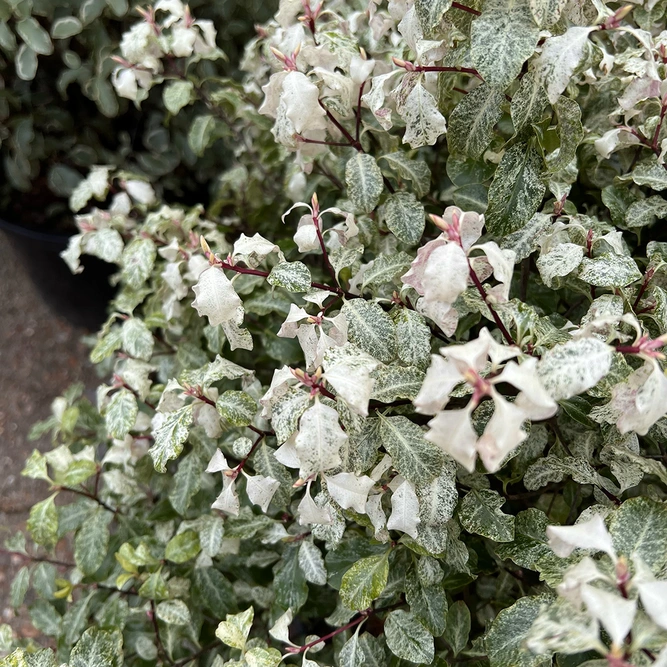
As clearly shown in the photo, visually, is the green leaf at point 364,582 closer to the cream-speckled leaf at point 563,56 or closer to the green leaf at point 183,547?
the green leaf at point 183,547

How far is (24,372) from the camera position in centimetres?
205

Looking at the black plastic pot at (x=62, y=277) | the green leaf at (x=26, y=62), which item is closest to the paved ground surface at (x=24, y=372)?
the black plastic pot at (x=62, y=277)

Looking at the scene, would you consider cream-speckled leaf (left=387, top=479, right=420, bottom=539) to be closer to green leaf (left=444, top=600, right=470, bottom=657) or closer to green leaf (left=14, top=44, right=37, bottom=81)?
green leaf (left=444, top=600, right=470, bottom=657)

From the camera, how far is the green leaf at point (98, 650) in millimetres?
792

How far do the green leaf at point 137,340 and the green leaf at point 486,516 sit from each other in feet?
1.73

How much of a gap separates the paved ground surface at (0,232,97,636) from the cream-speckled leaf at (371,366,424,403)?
1447 mm

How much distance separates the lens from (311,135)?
88 cm

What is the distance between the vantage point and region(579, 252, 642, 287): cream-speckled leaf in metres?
0.65

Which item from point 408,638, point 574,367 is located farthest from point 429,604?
point 574,367

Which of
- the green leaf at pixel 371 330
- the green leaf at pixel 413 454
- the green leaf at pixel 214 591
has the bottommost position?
the green leaf at pixel 214 591

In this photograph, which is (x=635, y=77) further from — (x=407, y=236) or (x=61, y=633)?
(x=61, y=633)

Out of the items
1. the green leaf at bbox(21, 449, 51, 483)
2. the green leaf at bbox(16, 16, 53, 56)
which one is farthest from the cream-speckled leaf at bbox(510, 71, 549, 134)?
the green leaf at bbox(16, 16, 53, 56)

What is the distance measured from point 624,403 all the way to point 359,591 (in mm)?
348

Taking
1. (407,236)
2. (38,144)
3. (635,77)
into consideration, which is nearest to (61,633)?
(407,236)
